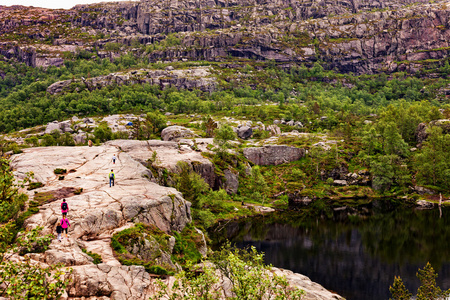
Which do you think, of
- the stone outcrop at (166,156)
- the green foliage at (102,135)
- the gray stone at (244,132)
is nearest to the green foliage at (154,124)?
the green foliage at (102,135)

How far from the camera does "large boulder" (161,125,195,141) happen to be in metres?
163

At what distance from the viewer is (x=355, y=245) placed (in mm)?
83688

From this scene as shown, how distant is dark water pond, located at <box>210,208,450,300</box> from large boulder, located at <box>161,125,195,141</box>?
69.1m

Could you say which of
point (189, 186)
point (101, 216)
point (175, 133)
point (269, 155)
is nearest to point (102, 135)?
point (175, 133)

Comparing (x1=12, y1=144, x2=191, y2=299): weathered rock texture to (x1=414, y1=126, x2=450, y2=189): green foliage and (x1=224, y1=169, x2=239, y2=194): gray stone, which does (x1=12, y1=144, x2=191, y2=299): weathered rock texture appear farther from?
(x1=414, y1=126, x2=450, y2=189): green foliage

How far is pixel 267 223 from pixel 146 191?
54.0 m

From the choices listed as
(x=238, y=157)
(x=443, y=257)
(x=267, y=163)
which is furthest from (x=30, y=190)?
(x=267, y=163)

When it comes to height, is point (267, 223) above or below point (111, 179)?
below

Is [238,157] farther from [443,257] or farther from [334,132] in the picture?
[443,257]

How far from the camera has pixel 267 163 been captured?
158000mm

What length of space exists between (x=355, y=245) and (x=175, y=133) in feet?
345

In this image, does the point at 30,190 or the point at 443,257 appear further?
the point at 443,257

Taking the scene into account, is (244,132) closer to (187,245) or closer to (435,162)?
(435,162)

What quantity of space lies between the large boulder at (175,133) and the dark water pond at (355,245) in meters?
69.1
